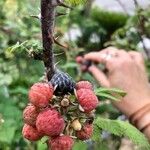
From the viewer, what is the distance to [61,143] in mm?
792

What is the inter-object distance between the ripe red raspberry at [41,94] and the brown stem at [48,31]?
0.03m

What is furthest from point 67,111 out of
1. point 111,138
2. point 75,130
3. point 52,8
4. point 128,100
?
point 111,138

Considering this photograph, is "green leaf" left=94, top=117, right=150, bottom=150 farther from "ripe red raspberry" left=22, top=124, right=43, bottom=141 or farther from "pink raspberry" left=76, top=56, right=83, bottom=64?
"pink raspberry" left=76, top=56, right=83, bottom=64

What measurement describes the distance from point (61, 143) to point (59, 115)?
4 cm

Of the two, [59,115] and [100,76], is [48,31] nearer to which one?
[59,115]

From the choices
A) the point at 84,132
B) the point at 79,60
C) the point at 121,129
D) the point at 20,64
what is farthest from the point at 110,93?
the point at 20,64

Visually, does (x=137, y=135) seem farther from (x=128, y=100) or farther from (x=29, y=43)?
(x=128, y=100)

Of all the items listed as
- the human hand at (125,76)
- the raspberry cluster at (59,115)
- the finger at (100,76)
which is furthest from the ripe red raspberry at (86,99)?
the finger at (100,76)

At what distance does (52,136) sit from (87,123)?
59 millimetres

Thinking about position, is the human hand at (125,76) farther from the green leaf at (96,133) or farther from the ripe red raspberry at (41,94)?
the ripe red raspberry at (41,94)

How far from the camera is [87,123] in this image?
2.74 feet

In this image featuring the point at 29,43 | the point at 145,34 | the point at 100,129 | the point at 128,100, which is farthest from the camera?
the point at 145,34

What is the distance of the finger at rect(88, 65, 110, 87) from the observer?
76.2 inches

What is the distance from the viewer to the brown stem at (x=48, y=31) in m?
0.77
